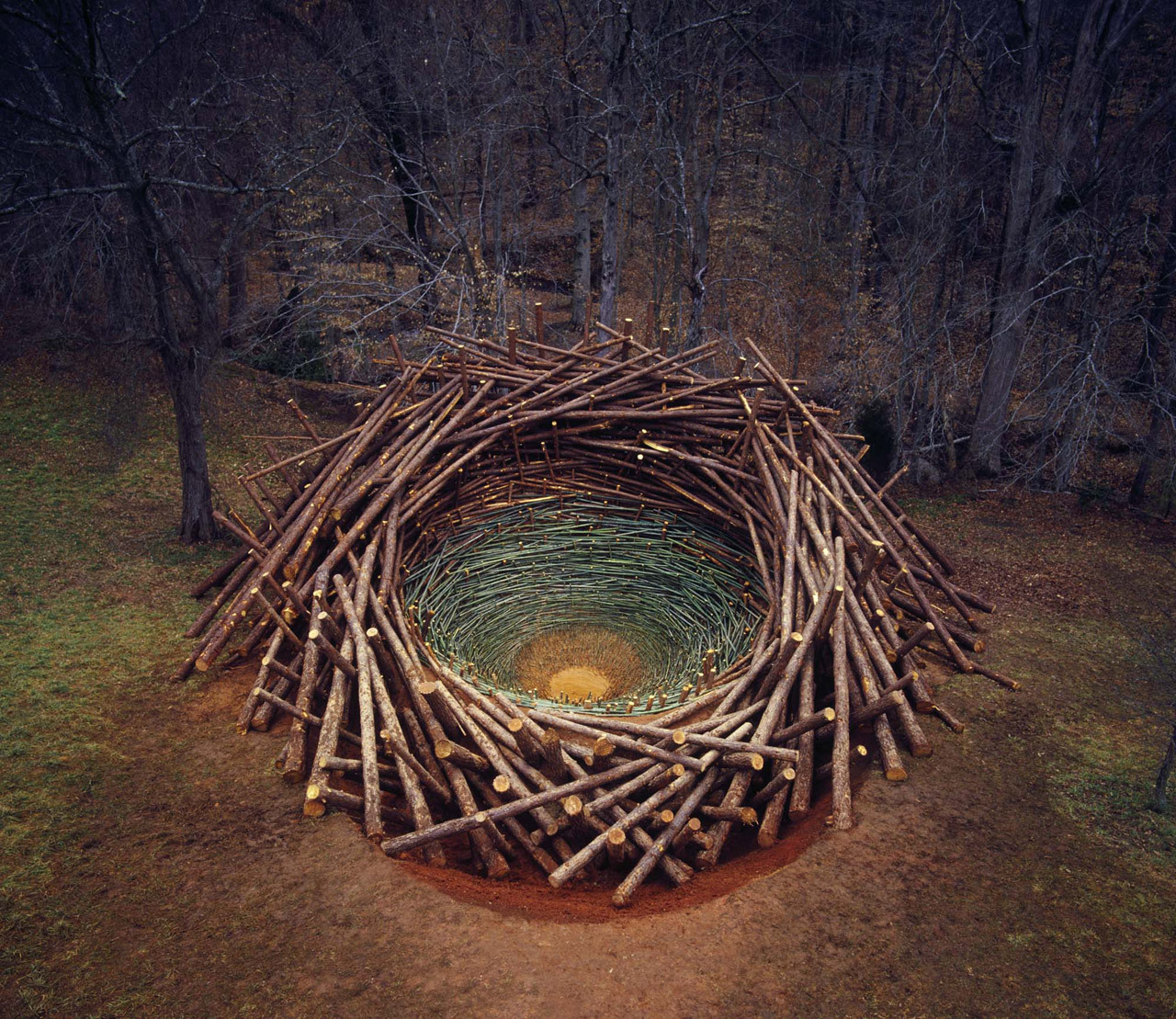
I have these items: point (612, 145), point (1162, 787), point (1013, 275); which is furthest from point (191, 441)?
point (1013, 275)

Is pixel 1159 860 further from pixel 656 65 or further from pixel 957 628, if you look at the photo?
pixel 656 65

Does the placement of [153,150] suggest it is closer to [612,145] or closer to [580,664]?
[612,145]

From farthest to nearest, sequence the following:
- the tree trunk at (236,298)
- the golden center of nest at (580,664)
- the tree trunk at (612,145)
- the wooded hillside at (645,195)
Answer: the tree trunk at (236,298)
the tree trunk at (612,145)
the wooded hillside at (645,195)
the golden center of nest at (580,664)

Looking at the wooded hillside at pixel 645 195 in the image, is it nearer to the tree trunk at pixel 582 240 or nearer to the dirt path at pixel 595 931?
the tree trunk at pixel 582 240

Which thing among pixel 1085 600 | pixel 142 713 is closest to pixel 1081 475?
pixel 1085 600

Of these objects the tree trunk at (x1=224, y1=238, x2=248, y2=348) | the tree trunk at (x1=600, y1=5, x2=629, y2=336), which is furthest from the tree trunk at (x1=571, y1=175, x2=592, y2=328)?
the tree trunk at (x1=224, y1=238, x2=248, y2=348)

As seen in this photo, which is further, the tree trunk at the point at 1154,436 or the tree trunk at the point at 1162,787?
the tree trunk at the point at 1154,436

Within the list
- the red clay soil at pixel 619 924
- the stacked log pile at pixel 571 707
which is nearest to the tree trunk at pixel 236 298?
the stacked log pile at pixel 571 707
